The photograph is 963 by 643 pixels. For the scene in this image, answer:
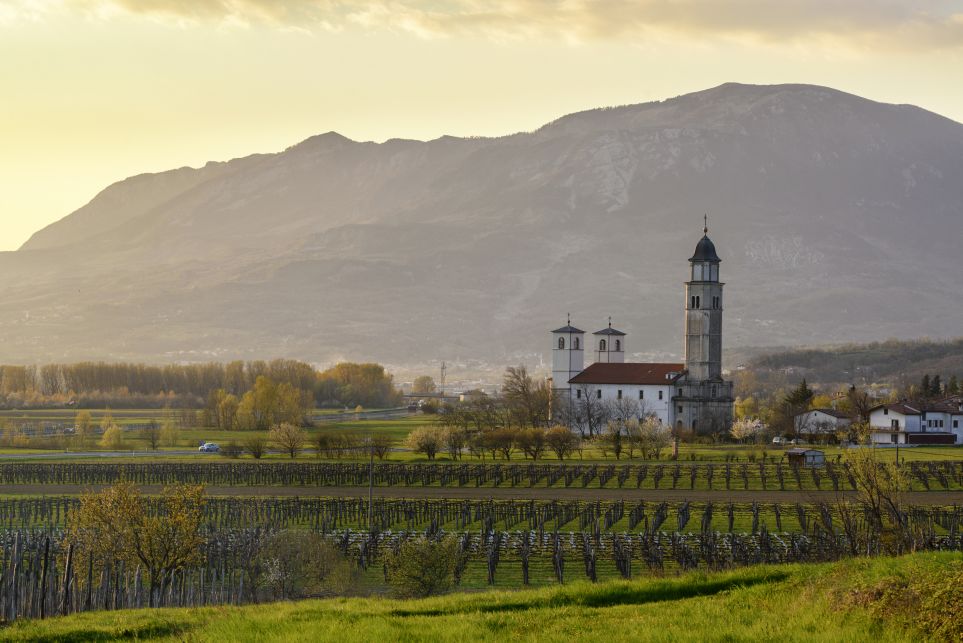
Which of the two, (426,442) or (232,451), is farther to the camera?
(426,442)

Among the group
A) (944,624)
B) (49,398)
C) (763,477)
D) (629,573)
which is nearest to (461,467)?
(763,477)

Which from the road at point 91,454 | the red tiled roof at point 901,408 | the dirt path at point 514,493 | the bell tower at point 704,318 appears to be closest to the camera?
the dirt path at point 514,493

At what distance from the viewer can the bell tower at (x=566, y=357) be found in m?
128

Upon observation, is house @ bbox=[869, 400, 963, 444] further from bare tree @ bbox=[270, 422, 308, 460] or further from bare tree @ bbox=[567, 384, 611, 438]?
bare tree @ bbox=[270, 422, 308, 460]

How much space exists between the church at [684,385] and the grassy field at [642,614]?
9184cm

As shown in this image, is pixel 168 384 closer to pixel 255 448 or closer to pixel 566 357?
A: pixel 566 357

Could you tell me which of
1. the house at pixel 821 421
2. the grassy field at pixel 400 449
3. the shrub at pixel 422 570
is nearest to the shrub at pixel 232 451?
the grassy field at pixel 400 449

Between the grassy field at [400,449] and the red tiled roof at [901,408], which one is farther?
the red tiled roof at [901,408]

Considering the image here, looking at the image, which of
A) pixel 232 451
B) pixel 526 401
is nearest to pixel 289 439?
pixel 232 451

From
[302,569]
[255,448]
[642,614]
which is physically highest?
[642,614]

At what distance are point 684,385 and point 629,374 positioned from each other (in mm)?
5329

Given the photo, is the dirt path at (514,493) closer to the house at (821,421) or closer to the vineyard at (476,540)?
the vineyard at (476,540)

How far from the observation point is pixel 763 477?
75688mm

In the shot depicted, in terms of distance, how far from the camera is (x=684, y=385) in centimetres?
11831
